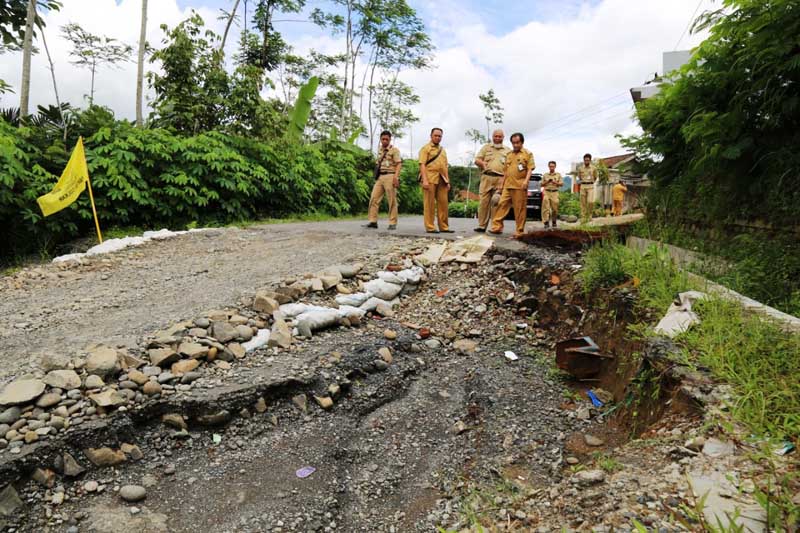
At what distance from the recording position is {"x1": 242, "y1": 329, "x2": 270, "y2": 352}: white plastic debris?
3.88m

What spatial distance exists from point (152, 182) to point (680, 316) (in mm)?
9968

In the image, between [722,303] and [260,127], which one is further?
[260,127]

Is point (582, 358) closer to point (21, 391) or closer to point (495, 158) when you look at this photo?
point (21, 391)

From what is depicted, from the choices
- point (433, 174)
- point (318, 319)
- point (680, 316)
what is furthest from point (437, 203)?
point (680, 316)

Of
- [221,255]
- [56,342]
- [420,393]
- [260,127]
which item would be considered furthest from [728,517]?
[260,127]

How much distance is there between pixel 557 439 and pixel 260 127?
439 inches

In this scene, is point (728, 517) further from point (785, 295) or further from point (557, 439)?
point (785, 295)

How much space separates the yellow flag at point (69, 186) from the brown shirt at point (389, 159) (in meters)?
4.52

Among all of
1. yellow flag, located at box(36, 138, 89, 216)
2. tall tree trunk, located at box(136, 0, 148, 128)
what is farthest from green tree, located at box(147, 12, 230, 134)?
yellow flag, located at box(36, 138, 89, 216)

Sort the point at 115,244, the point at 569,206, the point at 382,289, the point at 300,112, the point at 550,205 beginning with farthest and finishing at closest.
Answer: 1. the point at 569,206
2. the point at 300,112
3. the point at 550,205
4. the point at 115,244
5. the point at 382,289

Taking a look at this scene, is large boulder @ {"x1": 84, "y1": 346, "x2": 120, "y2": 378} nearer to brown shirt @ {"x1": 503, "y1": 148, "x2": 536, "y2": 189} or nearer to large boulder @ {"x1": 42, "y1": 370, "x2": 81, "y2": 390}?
large boulder @ {"x1": 42, "y1": 370, "x2": 81, "y2": 390}

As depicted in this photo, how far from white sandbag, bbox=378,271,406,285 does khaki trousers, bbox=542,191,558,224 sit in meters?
7.25

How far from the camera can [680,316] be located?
3383mm

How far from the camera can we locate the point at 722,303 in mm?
3361
